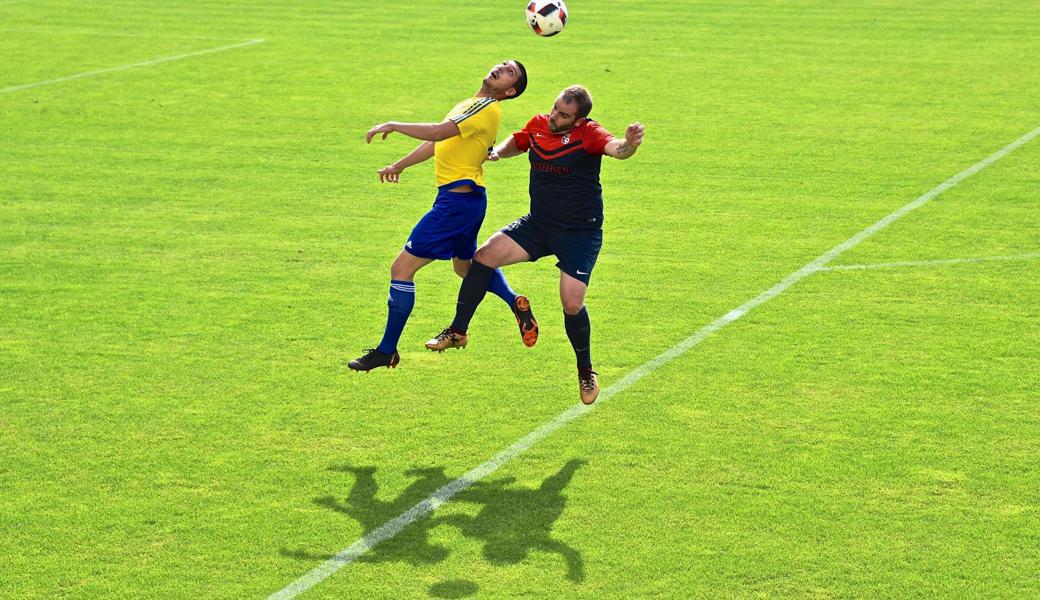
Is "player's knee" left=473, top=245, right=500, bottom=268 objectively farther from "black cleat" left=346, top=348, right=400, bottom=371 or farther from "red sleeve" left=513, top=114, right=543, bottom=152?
"black cleat" left=346, top=348, right=400, bottom=371

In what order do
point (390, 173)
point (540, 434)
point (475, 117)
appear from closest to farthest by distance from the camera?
point (540, 434)
point (475, 117)
point (390, 173)

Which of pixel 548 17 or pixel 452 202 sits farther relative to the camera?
pixel 548 17

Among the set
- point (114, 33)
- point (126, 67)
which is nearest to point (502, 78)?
point (126, 67)

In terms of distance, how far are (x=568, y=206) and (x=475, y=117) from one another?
0.82 m

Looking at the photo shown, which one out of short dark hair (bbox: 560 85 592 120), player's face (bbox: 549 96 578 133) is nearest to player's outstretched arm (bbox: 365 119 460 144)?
player's face (bbox: 549 96 578 133)

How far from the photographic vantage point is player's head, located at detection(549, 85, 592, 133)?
8523 millimetres

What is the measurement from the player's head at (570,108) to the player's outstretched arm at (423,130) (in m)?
0.63

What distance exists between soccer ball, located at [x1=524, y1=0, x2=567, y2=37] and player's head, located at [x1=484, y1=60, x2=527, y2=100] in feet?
5.01

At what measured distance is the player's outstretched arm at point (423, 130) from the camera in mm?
8422

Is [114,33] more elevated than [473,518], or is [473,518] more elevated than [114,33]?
[114,33]

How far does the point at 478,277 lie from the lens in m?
9.19

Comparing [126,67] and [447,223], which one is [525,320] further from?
[126,67]

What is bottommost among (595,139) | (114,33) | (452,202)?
(452,202)

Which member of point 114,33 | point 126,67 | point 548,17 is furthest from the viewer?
point 114,33
